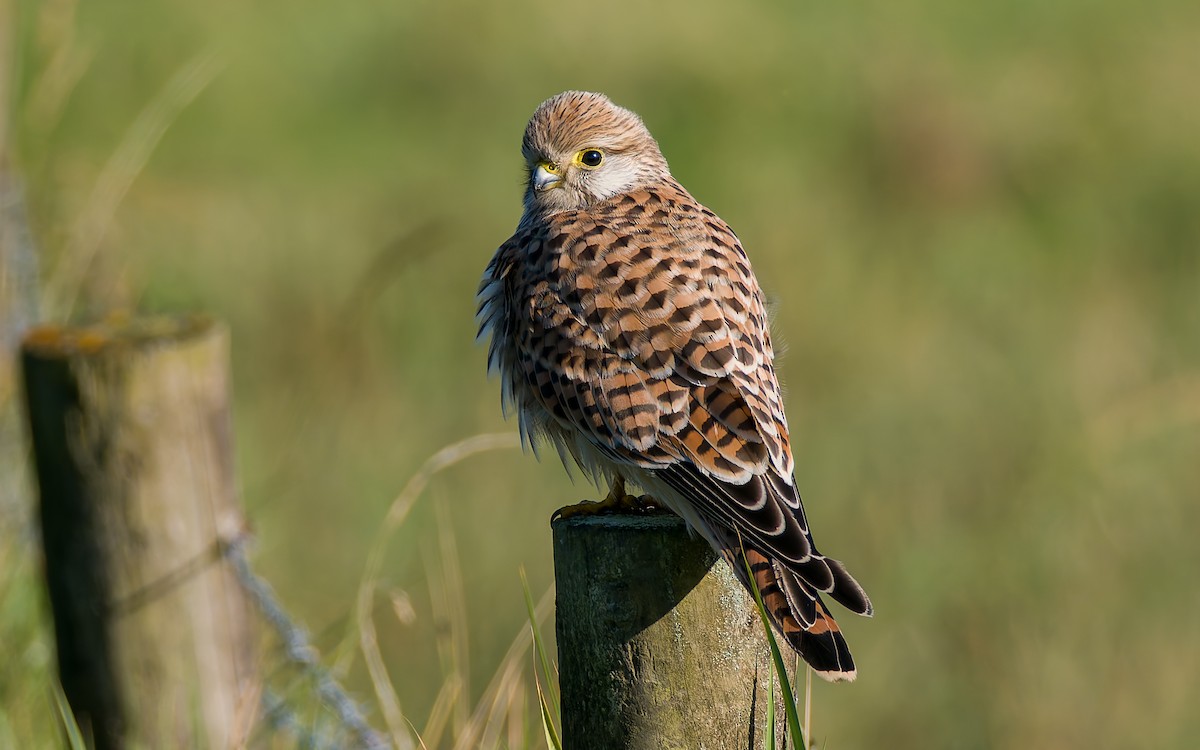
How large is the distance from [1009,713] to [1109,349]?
2740 mm

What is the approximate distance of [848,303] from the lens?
26.6ft

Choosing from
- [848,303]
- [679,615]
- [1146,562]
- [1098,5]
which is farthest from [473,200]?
[679,615]

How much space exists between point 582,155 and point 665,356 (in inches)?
40.0

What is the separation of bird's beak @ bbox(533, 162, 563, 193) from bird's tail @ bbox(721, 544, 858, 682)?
5.16ft

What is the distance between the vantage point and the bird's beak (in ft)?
12.8

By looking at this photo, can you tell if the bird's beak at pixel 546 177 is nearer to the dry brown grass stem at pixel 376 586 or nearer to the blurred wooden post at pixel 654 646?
the dry brown grass stem at pixel 376 586

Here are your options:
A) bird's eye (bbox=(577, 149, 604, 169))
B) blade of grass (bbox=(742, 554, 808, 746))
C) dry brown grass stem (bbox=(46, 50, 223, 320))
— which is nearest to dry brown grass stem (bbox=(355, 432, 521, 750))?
bird's eye (bbox=(577, 149, 604, 169))

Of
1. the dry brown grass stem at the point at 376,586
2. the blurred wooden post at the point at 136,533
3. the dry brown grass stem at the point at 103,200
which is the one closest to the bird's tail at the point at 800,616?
the dry brown grass stem at the point at 376,586

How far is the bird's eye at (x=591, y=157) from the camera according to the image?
3.95 meters

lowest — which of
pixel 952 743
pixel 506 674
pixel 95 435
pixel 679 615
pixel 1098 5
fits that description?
pixel 952 743

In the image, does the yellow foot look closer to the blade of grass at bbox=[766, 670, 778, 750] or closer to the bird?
the bird

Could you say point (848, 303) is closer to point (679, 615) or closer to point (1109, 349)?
point (1109, 349)

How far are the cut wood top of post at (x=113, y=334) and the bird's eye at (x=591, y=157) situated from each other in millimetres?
1030

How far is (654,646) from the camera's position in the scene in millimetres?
2395
